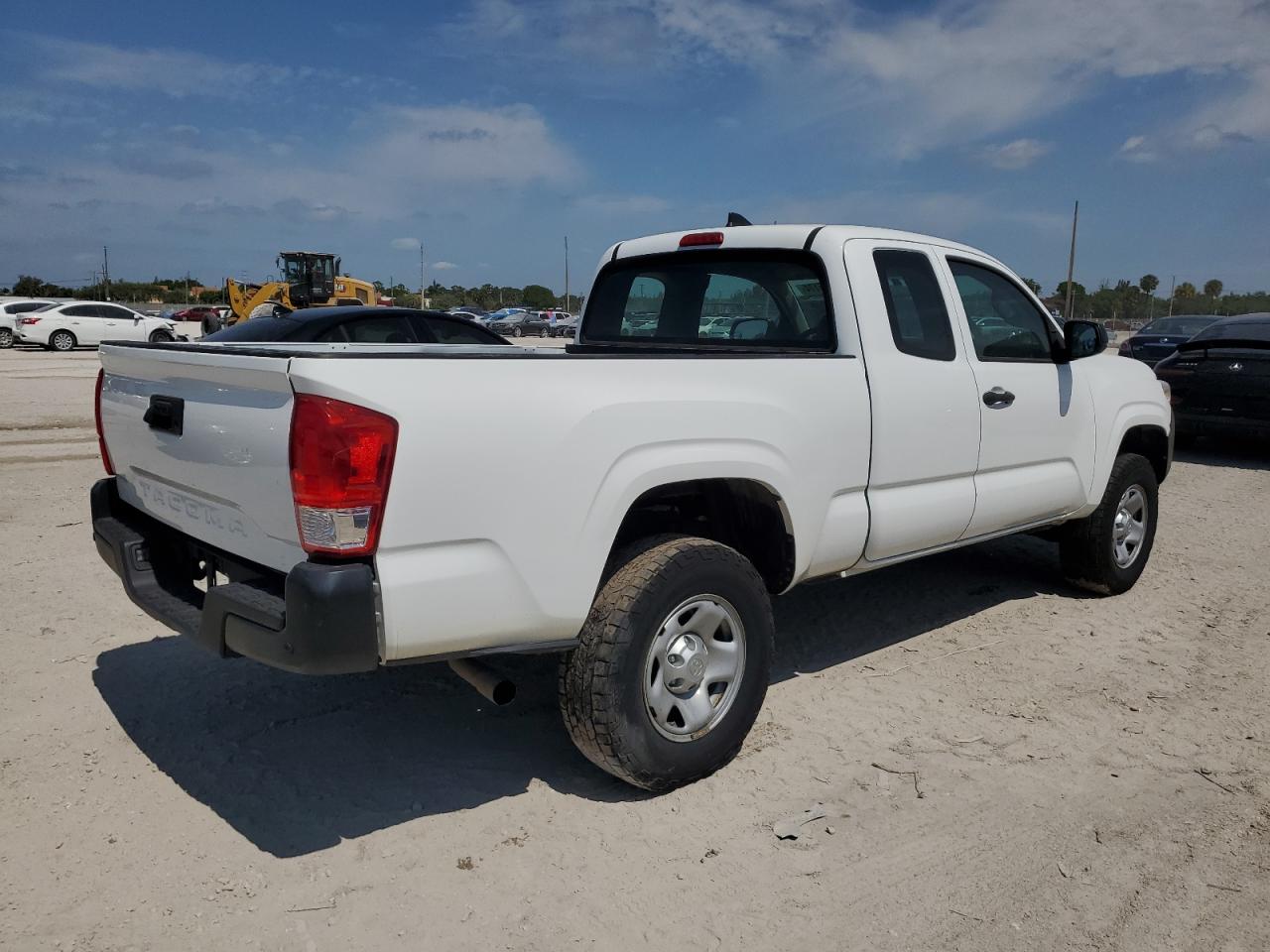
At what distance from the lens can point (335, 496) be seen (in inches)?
101

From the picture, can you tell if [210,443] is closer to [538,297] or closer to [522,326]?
[522,326]

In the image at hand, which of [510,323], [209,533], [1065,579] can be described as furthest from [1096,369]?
[510,323]

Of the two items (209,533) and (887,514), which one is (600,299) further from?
(209,533)

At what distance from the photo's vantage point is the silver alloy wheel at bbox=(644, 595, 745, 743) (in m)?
3.28

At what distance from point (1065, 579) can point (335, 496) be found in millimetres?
4749

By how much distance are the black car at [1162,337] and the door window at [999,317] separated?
13.6 metres

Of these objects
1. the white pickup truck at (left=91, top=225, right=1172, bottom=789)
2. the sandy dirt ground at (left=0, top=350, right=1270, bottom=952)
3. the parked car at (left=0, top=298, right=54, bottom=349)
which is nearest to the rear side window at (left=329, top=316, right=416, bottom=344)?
the sandy dirt ground at (left=0, top=350, right=1270, bottom=952)

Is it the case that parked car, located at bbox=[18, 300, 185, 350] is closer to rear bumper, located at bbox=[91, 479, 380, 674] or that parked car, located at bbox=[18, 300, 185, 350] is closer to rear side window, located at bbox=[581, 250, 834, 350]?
rear side window, located at bbox=[581, 250, 834, 350]

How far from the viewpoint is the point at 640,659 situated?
10.3ft

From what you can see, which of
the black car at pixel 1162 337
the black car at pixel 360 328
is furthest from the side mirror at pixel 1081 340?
the black car at pixel 1162 337

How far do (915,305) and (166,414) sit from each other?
3.09m

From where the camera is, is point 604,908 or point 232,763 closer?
point 604,908

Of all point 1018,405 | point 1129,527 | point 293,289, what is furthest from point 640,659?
point 293,289

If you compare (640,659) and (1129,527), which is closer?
(640,659)
